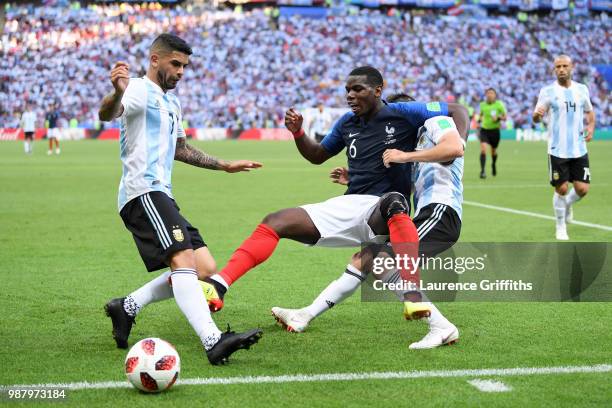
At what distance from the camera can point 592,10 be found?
6762 cm

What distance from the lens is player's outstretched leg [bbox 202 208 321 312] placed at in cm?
529

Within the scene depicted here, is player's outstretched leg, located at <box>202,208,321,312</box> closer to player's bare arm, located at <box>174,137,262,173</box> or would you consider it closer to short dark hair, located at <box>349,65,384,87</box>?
player's bare arm, located at <box>174,137,262,173</box>

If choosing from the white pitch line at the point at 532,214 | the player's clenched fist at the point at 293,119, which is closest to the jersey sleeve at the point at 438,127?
the player's clenched fist at the point at 293,119

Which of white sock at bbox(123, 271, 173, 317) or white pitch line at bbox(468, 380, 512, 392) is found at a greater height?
white sock at bbox(123, 271, 173, 317)

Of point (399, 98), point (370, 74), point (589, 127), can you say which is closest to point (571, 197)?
point (589, 127)

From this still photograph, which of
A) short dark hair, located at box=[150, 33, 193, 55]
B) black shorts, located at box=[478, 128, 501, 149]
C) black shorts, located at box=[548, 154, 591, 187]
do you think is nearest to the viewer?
short dark hair, located at box=[150, 33, 193, 55]

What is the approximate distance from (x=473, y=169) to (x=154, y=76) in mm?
19718

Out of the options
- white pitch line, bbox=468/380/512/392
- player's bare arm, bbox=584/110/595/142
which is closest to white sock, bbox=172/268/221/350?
white pitch line, bbox=468/380/512/392

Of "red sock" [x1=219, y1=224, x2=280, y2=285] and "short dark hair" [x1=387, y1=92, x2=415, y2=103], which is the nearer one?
"red sock" [x1=219, y1=224, x2=280, y2=285]

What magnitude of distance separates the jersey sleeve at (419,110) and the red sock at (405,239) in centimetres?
81

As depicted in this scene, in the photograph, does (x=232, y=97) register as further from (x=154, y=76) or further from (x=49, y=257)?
(x=154, y=76)

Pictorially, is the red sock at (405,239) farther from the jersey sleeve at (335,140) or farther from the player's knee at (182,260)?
the player's knee at (182,260)

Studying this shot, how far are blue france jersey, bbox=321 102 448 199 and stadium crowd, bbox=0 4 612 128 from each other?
43.6m

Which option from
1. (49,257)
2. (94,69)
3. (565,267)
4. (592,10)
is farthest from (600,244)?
(592,10)
